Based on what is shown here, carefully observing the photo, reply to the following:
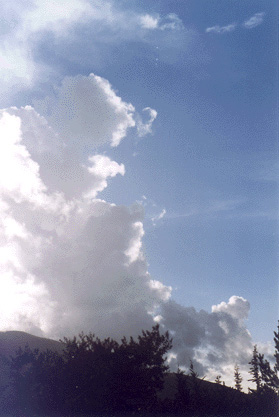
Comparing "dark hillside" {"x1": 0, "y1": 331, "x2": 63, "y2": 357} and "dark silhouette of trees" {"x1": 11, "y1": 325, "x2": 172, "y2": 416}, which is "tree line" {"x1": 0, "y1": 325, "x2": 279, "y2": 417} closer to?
"dark silhouette of trees" {"x1": 11, "y1": 325, "x2": 172, "y2": 416}

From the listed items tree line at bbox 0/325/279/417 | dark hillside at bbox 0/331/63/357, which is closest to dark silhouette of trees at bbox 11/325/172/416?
tree line at bbox 0/325/279/417

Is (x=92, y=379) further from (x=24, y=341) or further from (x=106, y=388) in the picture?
(x=24, y=341)

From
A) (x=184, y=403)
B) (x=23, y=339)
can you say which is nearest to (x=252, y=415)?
(x=184, y=403)

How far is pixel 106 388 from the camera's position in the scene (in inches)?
1229

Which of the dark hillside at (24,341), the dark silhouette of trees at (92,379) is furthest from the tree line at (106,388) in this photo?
the dark hillside at (24,341)

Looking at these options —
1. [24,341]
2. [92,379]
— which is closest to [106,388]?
[92,379]

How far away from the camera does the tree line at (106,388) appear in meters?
31.0

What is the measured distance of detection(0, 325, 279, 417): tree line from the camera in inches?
1221

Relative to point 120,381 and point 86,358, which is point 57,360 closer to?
point 86,358

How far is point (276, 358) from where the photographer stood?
5000cm

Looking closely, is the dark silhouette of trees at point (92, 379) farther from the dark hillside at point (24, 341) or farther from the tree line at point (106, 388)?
the dark hillside at point (24, 341)

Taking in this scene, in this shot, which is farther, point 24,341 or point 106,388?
point 24,341

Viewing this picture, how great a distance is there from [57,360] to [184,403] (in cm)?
1516

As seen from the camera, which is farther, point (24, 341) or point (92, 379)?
point (24, 341)
